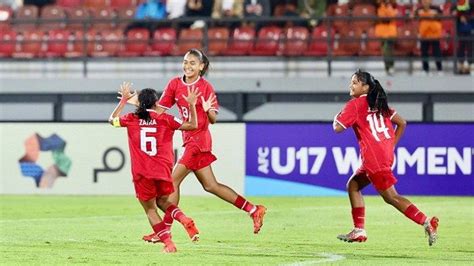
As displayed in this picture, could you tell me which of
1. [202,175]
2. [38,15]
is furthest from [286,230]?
[38,15]

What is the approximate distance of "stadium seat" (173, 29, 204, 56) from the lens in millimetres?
27328

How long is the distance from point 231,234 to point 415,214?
106 inches

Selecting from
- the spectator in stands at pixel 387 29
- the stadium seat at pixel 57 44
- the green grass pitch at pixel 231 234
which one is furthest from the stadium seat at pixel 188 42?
the green grass pitch at pixel 231 234

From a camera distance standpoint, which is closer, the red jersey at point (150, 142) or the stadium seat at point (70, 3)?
the red jersey at point (150, 142)

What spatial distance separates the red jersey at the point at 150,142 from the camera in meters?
13.0

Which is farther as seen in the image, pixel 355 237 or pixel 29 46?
pixel 29 46

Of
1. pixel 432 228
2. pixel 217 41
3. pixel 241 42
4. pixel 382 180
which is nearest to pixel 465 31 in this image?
pixel 241 42

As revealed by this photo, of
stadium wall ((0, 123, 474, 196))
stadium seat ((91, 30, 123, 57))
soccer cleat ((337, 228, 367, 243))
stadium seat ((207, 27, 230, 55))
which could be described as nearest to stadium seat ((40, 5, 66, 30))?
stadium seat ((91, 30, 123, 57))

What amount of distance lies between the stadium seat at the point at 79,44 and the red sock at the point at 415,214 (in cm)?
1487

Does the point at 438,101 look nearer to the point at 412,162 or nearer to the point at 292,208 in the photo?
the point at 412,162

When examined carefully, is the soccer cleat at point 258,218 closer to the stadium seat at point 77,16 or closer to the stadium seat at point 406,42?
the stadium seat at point 406,42

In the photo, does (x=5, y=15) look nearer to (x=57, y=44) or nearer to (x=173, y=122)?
(x=57, y=44)

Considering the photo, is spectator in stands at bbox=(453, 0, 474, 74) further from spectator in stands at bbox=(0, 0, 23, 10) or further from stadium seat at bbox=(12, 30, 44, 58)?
spectator in stands at bbox=(0, 0, 23, 10)

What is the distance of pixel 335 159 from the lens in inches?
914
